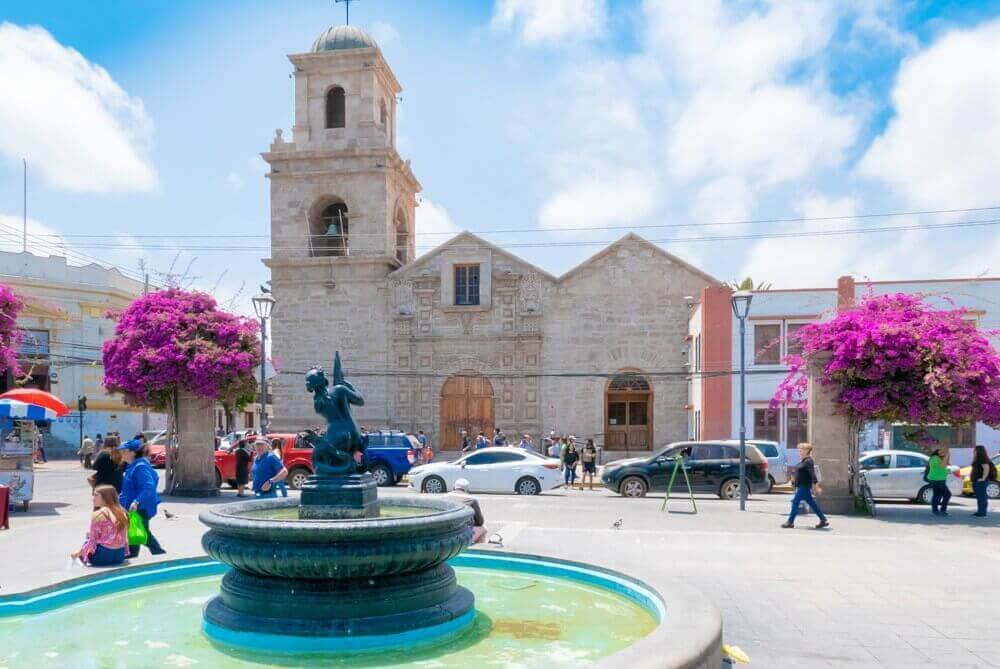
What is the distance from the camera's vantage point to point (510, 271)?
1305 inches

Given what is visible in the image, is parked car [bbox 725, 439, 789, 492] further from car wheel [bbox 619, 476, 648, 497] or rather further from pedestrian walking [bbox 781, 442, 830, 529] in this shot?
pedestrian walking [bbox 781, 442, 830, 529]

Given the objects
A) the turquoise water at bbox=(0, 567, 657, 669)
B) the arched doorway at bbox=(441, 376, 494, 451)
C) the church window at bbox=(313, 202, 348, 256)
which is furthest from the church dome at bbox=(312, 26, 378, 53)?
Answer: the turquoise water at bbox=(0, 567, 657, 669)

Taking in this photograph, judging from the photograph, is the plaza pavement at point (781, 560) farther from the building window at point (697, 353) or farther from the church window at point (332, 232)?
the church window at point (332, 232)

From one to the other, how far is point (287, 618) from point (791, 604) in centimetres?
493

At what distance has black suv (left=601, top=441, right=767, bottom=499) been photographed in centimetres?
1911

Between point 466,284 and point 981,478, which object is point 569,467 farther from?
point 466,284

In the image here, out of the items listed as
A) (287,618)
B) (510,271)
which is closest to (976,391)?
(287,618)

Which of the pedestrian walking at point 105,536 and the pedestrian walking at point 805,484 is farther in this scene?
the pedestrian walking at point 805,484

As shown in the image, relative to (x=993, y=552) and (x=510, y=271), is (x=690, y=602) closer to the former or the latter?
(x=993, y=552)

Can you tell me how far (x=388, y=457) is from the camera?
2286 centimetres

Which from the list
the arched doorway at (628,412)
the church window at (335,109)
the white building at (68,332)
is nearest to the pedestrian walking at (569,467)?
the arched doorway at (628,412)

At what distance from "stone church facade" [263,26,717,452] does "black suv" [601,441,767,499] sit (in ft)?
38.4

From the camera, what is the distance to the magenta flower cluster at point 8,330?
16.9 meters

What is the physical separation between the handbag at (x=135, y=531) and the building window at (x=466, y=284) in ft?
81.2
